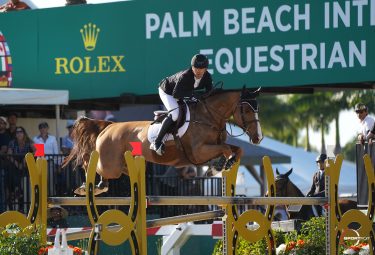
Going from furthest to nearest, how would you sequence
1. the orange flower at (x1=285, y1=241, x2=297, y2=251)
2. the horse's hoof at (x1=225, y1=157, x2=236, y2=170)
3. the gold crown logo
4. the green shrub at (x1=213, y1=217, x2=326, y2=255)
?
the gold crown logo
the horse's hoof at (x1=225, y1=157, x2=236, y2=170)
the orange flower at (x1=285, y1=241, x2=297, y2=251)
the green shrub at (x1=213, y1=217, x2=326, y2=255)

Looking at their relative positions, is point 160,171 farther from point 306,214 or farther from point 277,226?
point 277,226

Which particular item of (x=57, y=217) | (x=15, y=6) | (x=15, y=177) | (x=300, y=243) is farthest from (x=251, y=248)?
(x=15, y=6)

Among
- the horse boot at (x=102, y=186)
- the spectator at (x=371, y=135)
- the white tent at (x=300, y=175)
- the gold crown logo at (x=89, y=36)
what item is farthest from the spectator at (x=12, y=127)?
the white tent at (x=300, y=175)

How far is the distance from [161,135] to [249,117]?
118 cm

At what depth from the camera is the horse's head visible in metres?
13.4

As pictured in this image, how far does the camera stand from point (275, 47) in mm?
16953

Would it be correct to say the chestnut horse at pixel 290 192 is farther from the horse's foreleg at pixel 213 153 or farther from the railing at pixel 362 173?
the horse's foreleg at pixel 213 153

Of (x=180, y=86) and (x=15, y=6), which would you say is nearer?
(x=180, y=86)

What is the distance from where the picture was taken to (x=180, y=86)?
43.8 ft

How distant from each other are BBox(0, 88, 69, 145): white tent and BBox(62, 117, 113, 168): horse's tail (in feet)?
5.57

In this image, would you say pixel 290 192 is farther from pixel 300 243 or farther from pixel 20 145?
pixel 20 145

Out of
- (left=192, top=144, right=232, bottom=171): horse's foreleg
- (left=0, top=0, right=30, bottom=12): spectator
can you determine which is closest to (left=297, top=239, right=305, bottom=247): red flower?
(left=192, top=144, right=232, bottom=171): horse's foreleg

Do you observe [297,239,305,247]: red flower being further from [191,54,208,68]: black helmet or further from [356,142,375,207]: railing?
[356,142,375,207]: railing

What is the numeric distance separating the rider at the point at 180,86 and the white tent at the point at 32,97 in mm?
3482
